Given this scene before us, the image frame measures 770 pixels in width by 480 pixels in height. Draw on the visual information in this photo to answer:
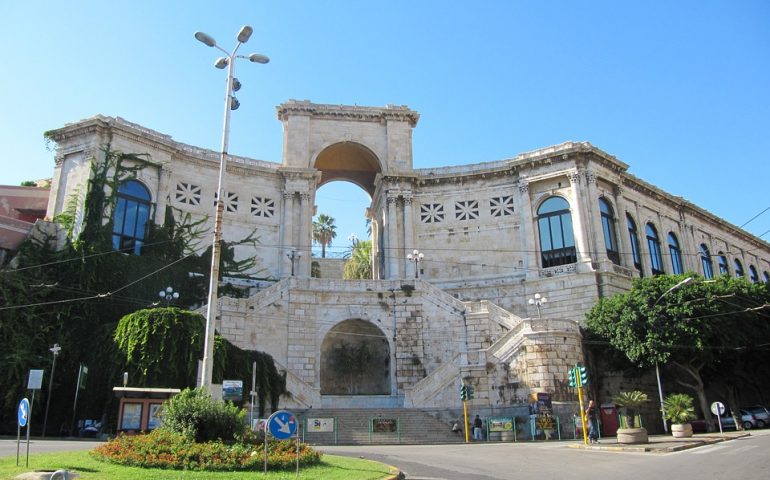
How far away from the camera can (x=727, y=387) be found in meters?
39.3

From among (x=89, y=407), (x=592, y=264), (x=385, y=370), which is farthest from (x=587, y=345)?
(x=89, y=407)

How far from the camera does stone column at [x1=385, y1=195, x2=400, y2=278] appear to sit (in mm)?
47906

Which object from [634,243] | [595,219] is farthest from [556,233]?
[634,243]

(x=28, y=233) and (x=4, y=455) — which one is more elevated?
(x=28, y=233)

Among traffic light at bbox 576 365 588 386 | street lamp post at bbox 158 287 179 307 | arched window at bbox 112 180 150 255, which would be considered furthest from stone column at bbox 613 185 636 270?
arched window at bbox 112 180 150 255

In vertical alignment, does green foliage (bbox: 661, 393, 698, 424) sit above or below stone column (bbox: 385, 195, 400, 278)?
below

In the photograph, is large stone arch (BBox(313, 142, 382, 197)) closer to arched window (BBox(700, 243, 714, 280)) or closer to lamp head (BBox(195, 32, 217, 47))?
arched window (BBox(700, 243, 714, 280))

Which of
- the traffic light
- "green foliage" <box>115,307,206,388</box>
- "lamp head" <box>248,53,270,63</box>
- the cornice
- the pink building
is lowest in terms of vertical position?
the traffic light

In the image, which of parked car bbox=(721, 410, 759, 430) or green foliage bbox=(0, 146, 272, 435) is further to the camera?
parked car bbox=(721, 410, 759, 430)

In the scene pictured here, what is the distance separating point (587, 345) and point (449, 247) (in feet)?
49.7

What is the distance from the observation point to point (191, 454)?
13562 mm

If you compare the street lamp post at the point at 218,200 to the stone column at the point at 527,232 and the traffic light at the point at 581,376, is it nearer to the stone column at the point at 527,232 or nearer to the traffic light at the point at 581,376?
the traffic light at the point at 581,376

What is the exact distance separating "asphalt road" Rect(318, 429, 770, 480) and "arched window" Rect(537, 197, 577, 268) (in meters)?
24.3

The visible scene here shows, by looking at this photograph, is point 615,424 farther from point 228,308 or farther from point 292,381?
point 228,308
